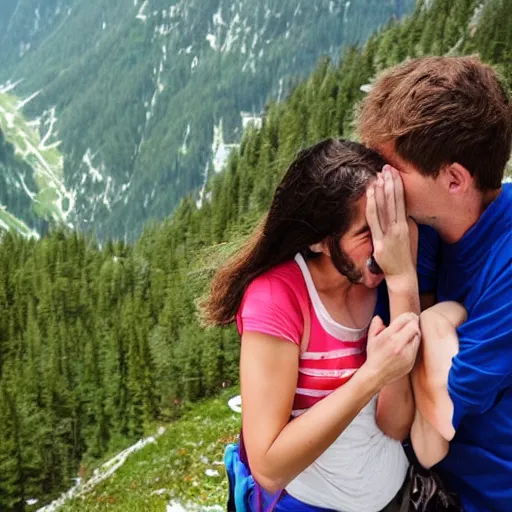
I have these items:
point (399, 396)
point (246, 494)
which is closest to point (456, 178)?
point (399, 396)

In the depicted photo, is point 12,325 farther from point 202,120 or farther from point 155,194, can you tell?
point 202,120

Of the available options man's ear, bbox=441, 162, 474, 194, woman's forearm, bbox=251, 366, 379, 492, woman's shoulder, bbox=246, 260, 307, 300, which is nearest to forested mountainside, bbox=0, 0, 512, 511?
man's ear, bbox=441, 162, 474, 194

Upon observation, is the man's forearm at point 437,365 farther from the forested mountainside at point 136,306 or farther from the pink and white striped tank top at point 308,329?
the forested mountainside at point 136,306

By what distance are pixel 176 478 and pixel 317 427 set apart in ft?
40.0

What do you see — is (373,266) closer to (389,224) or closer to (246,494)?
(389,224)

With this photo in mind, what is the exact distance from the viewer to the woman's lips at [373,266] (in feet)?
10.2

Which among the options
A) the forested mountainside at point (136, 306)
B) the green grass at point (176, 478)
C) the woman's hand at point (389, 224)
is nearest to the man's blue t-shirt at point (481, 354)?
the woman's hand at point (389, 224)

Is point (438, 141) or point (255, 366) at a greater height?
point (438, 141)

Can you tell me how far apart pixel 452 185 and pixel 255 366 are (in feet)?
3.88

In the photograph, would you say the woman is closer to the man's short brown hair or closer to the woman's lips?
the woman's lips

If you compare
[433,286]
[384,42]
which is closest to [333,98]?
[384,42]

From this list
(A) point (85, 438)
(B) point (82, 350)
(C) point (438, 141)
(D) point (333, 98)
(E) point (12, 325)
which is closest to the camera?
(C) point (438, 141)

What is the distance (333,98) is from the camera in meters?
78.3

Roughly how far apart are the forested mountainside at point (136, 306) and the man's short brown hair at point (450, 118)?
35.1 meters
